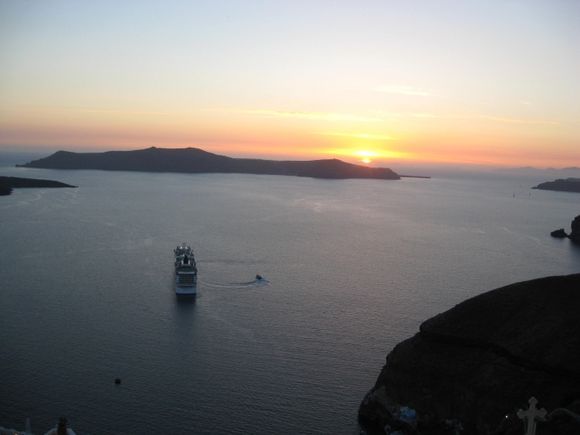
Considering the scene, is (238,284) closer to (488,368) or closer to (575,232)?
(488,368)

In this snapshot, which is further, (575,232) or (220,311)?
(575,232)

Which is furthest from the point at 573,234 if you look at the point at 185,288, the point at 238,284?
the point at 185,288

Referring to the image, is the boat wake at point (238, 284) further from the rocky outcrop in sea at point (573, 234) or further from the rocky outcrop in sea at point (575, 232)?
the rocky outcrop in sea at point (573, 234)

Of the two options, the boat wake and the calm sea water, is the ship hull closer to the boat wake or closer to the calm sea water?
the calm sea water

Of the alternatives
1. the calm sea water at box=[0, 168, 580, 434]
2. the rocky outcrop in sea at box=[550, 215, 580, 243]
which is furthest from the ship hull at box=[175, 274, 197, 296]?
the rocky outcrop in sea at box=[550, 215, 580, 243]

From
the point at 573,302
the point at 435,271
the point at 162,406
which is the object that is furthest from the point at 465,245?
the point at 162,406

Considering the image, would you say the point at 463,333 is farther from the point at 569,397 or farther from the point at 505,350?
the point at 569,397

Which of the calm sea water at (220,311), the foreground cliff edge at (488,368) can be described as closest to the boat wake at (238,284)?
the calm sea water at (220,311)
